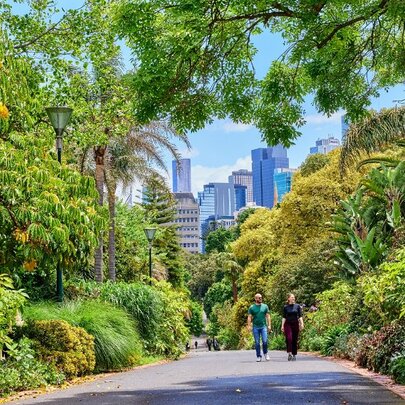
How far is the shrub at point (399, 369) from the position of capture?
12.1 metres

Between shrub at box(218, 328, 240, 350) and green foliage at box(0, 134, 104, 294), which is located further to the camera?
shrub at box(218, 328, 240, 350)

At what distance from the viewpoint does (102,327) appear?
17.1 m

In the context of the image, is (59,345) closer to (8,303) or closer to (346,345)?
(8,303)

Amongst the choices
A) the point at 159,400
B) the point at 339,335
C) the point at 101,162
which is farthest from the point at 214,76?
the point at 101,162

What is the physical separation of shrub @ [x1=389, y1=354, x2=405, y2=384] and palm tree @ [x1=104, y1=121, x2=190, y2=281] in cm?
1911

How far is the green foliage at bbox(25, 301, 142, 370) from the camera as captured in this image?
16406mm

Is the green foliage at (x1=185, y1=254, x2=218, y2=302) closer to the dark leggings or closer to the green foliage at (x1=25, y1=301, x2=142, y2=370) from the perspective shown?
the dark leggings

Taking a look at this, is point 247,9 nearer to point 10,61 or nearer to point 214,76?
point 214,76

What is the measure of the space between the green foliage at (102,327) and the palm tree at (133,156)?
13.4 meters

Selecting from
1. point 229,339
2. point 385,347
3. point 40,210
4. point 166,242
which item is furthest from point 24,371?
point 229,339

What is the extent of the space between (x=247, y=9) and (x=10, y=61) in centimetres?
349

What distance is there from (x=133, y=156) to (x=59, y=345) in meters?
17.9

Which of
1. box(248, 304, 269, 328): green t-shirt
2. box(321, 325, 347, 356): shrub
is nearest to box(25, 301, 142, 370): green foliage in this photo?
box(248, 304, 269, 328): green t-shirt

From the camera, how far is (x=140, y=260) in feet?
139
